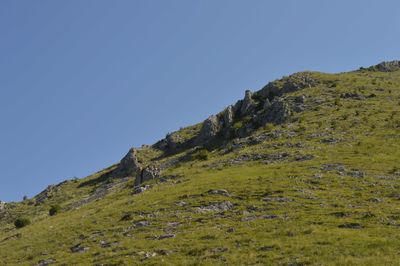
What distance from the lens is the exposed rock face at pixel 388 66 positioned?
417 feet

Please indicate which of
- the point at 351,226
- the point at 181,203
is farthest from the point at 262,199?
the point at 351,226

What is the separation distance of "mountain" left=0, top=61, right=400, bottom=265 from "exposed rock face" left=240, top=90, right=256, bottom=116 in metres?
0.30

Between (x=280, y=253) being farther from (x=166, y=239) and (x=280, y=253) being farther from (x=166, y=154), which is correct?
(x=166, y=154)

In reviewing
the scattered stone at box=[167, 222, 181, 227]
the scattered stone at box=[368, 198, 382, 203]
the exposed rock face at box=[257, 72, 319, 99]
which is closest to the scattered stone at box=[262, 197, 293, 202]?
the scattered stone at box=[368, 198, 382, 203]

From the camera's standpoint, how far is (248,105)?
103188 mm

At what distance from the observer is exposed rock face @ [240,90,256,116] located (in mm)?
101769

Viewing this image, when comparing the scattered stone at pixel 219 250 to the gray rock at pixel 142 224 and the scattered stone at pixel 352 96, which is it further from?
the scattered stone at pixel 352 96

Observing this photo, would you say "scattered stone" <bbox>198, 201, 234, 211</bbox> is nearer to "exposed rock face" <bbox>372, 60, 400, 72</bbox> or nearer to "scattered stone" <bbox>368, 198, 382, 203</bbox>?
"scattered stone" <bbox>368, 198, 382, 203</bbox>

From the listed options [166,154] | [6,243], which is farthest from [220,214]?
[166,154]

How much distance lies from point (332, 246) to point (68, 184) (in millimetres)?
91889

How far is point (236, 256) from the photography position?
31.8 metres

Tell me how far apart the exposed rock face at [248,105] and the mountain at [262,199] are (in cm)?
30

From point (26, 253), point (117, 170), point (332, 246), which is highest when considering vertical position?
point (117, 170)

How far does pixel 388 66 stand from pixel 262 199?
3701 inches
